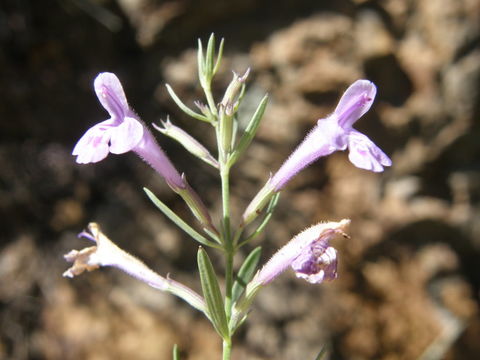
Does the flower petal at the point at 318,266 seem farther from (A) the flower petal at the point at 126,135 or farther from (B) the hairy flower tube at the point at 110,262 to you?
(A) the flower petal at the point at 126,135

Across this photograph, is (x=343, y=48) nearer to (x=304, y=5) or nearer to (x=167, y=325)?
(x=304, y=5)

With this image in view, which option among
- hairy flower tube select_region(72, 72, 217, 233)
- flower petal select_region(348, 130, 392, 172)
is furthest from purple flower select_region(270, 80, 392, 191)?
hairy flower tube select_region(72, 72, 217, 233)

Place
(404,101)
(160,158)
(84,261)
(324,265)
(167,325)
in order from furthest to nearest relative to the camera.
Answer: (404,101), (167,325), (84,261), (160,158), (324,265)

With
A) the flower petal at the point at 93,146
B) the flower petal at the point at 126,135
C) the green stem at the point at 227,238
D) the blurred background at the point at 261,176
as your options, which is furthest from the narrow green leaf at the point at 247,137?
the blurred background at the point at 261,176

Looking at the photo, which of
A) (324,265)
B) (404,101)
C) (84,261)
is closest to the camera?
(324,265)

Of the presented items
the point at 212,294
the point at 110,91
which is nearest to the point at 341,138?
the point at 212,294

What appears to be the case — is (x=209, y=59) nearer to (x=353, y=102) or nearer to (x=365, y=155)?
(x=353, y=102)

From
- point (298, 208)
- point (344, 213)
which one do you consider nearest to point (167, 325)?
point (298, 208)
